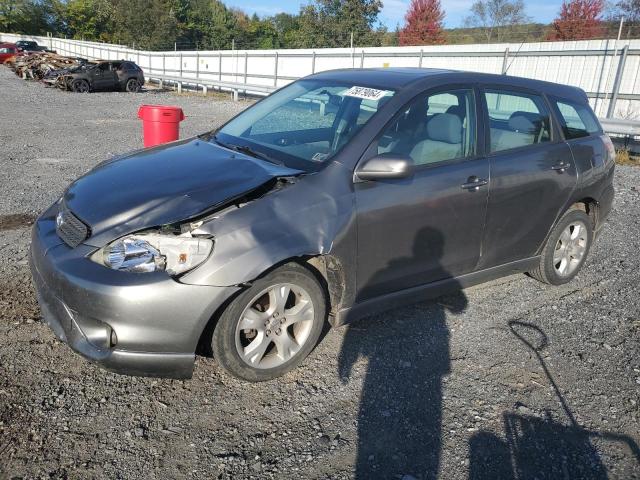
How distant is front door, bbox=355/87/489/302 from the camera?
339 centimetres

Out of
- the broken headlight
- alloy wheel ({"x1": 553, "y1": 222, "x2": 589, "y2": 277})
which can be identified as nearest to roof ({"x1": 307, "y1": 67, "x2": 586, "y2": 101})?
alloy wheel ({"x1": 553, "y1": 222, "x2": 589, "y2": 277})

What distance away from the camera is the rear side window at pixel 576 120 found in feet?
15.1

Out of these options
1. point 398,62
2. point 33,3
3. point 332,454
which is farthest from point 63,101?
point 33,3

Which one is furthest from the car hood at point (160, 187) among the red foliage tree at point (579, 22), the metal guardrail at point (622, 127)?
the red foliage tree at point (579, 22)

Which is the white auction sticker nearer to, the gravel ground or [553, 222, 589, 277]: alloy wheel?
the gravel ground

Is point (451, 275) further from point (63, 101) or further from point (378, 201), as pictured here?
point (63, 101)

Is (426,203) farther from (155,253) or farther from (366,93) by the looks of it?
(155,253)

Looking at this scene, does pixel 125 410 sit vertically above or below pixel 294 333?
below

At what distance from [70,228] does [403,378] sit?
2.19 meters

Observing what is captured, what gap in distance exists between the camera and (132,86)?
84.6ft

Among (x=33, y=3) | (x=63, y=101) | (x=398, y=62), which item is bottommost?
(x=63, y=101)

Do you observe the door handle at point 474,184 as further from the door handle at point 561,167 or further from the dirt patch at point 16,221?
the dirt patch at point 16,221

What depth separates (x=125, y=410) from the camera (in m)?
2.91

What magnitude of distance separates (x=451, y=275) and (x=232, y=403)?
1.83 meters
